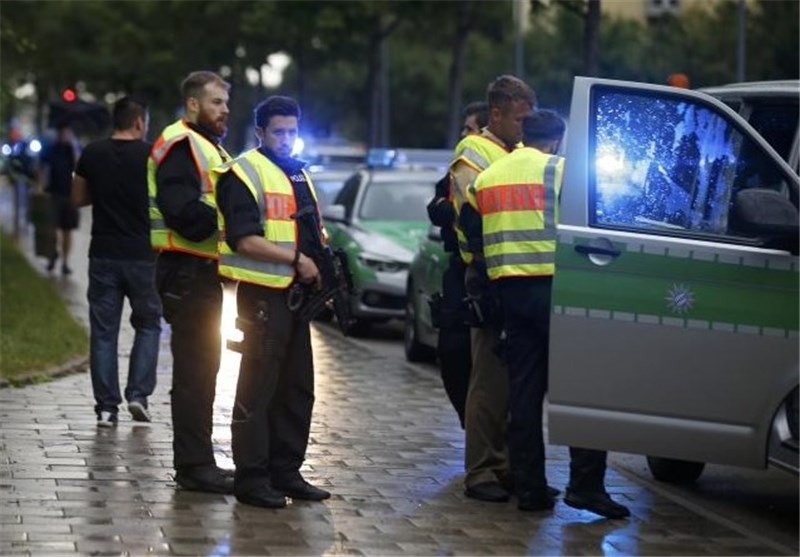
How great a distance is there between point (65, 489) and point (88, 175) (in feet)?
10.0

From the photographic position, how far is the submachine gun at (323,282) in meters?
8.84

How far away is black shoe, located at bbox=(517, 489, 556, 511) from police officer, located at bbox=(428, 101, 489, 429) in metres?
1.03

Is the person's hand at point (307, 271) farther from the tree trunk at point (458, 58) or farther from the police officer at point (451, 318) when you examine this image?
the tree trunk at point (458, 58)

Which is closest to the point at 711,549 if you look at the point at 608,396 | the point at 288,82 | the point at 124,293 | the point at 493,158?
the point at 608,396

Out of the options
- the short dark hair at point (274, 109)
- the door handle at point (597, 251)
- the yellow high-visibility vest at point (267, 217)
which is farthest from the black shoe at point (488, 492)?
the short dark hair at point (274, 109)

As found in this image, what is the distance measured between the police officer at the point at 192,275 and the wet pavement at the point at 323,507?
28cm

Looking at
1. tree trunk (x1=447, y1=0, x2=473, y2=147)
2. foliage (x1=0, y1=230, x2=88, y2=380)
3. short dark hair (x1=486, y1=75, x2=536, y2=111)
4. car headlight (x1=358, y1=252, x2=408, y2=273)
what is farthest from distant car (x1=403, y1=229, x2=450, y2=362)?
tree trunk (x1=447, y1=0, x2=473, y2=147)

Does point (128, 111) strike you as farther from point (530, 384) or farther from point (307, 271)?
point (530, 384)

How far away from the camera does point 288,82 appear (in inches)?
3140

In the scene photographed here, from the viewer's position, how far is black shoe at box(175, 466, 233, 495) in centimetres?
912

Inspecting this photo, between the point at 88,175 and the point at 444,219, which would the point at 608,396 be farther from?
the point at 88,175

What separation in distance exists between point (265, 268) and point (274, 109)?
2.34ft

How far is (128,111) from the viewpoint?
11539mm

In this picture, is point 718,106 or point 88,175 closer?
point 718,106
